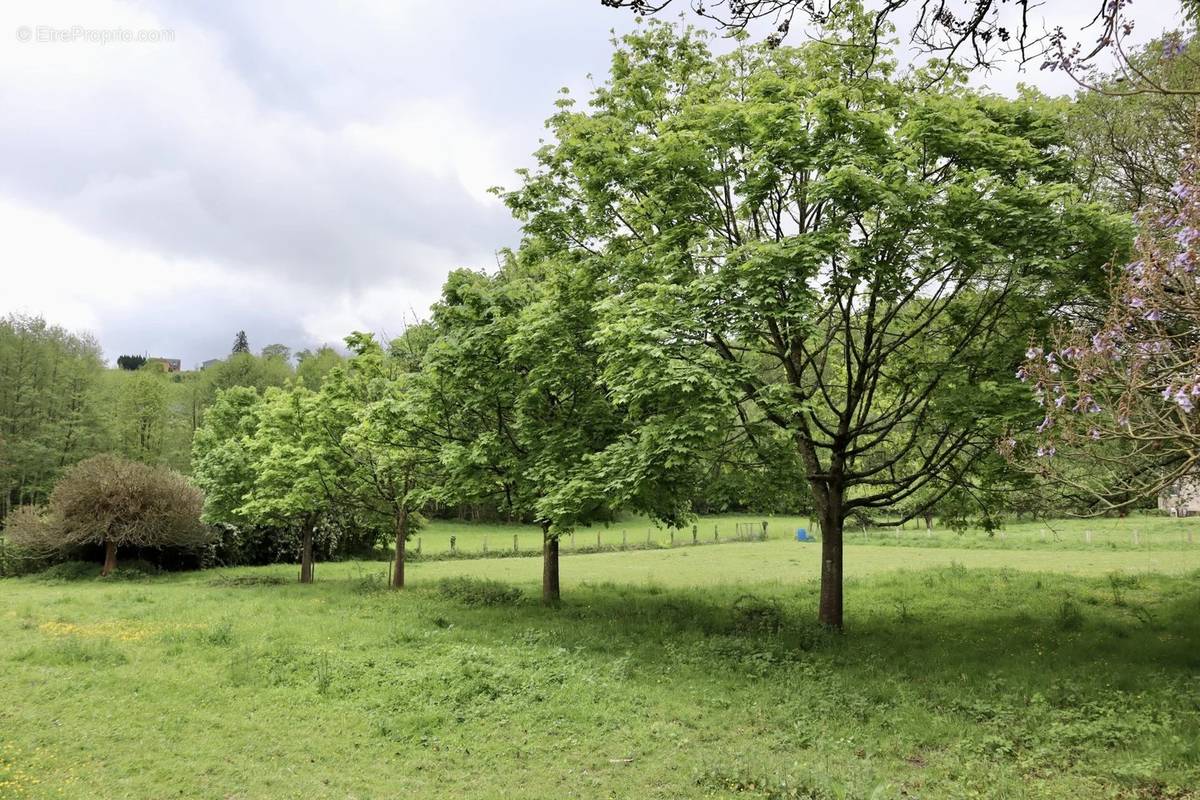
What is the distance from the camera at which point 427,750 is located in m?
8.34

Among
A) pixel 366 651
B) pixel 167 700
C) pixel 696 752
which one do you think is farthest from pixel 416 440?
pixel 696 752

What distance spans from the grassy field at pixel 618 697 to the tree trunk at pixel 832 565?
564 millimetres

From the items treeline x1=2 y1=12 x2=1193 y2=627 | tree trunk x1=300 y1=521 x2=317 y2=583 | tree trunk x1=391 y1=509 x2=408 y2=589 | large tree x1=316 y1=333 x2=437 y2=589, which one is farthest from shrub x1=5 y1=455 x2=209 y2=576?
treeline x1=2 y1=12 x2=1193 y2=627

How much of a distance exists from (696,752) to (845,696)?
9.66ft

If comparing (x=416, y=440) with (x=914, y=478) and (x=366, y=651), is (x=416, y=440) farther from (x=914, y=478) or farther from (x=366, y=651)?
(x=914, y=478)

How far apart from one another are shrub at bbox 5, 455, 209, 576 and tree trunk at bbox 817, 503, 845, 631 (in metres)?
24.6

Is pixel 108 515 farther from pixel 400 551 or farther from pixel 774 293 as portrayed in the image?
pixel 774 293

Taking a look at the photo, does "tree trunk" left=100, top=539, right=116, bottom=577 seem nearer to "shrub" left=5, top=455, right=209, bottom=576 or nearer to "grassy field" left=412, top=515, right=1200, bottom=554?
"shrub" left=5, top=455, right=209, bottom=576

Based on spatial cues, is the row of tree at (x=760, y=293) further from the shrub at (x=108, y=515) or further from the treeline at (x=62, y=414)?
the treeline at (x=62, y=414)

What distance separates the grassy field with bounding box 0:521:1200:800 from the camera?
7.42 metres

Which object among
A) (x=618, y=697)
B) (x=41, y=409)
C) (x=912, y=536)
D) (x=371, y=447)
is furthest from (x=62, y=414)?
(x=912, y=536)

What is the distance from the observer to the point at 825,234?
10.9 metres

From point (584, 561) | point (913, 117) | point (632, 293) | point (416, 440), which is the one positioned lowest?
point (584, 561)

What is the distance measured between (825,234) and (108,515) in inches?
1058
